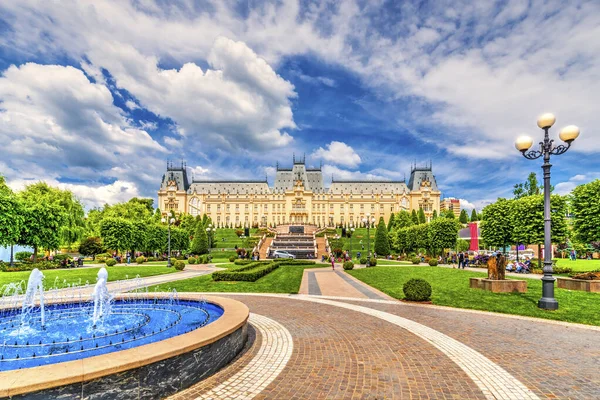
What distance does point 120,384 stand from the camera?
4484 mm

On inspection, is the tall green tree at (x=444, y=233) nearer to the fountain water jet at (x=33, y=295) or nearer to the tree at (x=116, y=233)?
the fountain water jet at (x=33, y=295)

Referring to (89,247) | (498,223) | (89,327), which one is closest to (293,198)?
(89,247)

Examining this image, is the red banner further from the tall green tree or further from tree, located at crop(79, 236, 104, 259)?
tree, located at crop(79, 236, 104, 259)

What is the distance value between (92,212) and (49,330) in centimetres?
9042

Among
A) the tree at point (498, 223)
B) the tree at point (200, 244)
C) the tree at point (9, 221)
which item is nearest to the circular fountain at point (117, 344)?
the tree at point (9, 221)

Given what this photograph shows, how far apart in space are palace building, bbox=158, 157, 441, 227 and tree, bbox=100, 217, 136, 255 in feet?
238

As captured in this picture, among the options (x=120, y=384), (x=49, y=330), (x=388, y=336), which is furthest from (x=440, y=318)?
(x=49, y=330)

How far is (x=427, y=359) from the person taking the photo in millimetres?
6863

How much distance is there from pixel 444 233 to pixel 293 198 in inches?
3087

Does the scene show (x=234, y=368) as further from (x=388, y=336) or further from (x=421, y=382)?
(x=388, y=336)

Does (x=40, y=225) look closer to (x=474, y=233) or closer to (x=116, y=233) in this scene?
(x=116, y=233)

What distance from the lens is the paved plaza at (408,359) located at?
17.8 ft

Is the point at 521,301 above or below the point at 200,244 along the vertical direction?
above

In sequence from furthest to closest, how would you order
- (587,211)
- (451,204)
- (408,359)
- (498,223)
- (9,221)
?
1. (451,204)
2. (498,223)
3. (9,221)
4. (587,211)
5. (408,359)
